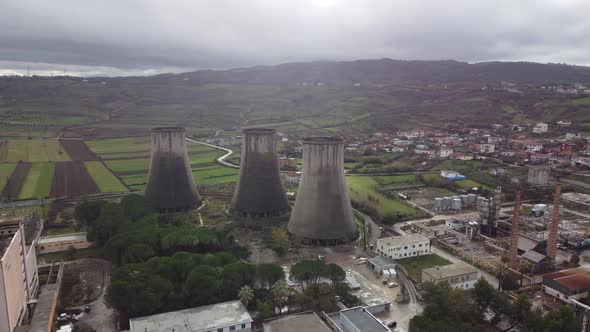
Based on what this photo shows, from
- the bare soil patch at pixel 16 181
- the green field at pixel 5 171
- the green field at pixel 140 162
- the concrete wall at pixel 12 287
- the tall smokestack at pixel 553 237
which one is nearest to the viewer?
the concrete wall at pixel 12 287

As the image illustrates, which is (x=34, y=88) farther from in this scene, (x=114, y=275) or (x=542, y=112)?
(x=542, y=112)

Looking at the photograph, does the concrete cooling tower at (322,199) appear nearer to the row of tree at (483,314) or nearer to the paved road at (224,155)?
the row of tree at (483,314)

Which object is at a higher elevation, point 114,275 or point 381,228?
point 114,275

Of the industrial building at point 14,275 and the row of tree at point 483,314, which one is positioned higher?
the industrial building at point 14,275

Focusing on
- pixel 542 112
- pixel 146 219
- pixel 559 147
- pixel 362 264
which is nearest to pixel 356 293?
pixel 362 264

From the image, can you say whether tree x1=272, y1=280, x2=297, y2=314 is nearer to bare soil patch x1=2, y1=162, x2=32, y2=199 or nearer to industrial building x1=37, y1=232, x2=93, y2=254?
industrial building x1=37, y1=232, x2=93, y2=254

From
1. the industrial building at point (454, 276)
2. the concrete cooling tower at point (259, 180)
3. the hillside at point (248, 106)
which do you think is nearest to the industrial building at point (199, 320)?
the industrial building at point (454, 276)

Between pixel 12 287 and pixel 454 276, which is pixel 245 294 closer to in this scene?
pixel 12 287
